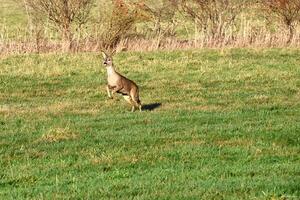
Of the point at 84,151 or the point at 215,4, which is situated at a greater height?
the point at 215,4

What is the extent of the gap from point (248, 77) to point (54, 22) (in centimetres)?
1138

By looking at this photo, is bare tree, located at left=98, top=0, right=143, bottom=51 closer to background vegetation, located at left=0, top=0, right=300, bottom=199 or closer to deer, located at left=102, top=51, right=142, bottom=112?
A: background vegetation, located at left=0, top=0, right=300, bottom=199

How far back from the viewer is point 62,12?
2839 centimetres

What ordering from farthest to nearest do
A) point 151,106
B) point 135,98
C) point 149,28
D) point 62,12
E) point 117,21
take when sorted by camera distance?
point 149,28
point 62,12
point 117,21
point 151,106
point 135,98

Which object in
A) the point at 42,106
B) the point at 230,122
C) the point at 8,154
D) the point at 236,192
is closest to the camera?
the point at 236,192

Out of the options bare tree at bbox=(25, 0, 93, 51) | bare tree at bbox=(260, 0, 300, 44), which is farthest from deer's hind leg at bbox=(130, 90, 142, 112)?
bare tree at bbox=(260, 0, 300, 44)

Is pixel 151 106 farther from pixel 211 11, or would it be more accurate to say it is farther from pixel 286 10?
pixel 286 10

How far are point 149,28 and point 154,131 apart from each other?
17.9 meters

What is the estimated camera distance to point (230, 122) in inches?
531

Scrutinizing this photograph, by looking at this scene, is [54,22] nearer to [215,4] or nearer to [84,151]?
[215,4]

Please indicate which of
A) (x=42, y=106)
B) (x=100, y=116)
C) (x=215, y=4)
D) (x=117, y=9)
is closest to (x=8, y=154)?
(x=100, y=116)

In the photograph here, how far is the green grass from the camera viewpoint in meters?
8.62

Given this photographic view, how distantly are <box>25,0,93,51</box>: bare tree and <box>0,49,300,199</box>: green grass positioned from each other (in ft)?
18.4

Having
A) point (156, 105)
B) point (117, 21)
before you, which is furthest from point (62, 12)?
point (156, 105)
